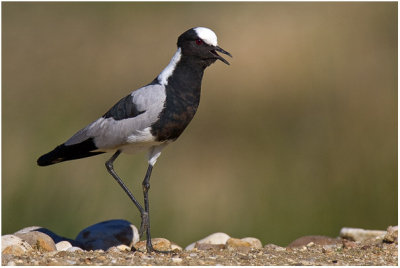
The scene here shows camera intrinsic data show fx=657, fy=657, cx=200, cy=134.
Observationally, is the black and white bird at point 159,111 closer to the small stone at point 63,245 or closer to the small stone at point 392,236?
the small stone at point 63,245

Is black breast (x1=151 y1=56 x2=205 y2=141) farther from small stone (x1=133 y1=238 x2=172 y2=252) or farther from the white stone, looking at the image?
the white stone

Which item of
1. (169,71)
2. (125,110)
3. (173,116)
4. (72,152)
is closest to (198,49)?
(169,71)

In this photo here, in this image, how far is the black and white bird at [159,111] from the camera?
18.9 feet

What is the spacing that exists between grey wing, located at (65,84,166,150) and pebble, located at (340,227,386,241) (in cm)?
245

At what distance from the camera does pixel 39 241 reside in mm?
5840

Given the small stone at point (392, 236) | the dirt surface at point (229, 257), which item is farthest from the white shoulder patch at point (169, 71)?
the small stone at point (392, 236)

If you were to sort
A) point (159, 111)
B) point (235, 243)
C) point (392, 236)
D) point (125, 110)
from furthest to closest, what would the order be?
point (235, 243), point (392, 236), point (125, 110), point (159, 111)

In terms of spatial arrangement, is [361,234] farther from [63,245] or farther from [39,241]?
[39,241]

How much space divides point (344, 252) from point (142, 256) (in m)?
1.83

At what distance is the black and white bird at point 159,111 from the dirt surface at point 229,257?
0.57 m

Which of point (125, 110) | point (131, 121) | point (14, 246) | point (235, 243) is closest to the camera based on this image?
point (14, 246)

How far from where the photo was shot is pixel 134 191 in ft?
27.3

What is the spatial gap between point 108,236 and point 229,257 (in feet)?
5.68

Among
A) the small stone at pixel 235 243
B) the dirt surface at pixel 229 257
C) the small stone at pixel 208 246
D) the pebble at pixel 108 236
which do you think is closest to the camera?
the dirt surface at pixel 229 257
